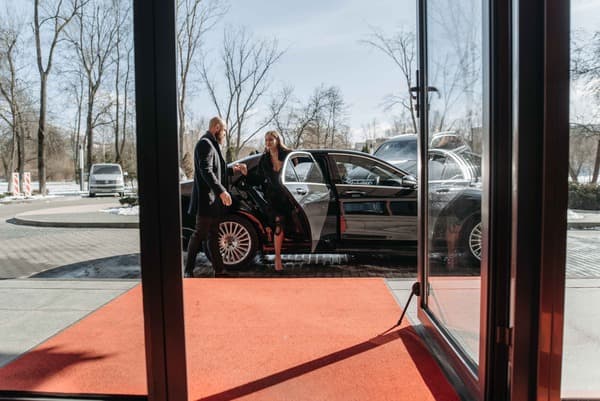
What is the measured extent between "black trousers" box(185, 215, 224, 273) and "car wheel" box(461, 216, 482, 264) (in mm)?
2316

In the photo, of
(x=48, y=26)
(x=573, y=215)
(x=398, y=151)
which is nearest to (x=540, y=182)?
(x=573, y=215)

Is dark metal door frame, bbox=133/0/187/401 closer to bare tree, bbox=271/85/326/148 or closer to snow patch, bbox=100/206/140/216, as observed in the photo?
snow patch, bbox=100/206/140/216

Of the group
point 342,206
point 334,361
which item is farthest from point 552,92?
point 342,206

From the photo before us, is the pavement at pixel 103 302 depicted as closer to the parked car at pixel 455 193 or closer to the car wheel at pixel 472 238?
the car wheel at pixel 472 238

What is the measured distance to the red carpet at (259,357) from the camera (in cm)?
161

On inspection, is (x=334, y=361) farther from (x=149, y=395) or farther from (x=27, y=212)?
(x=27, y=212)

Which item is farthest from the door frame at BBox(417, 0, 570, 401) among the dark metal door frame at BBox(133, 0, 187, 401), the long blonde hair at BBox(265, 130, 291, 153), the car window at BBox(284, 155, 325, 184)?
the long blonde hair at BBox(265, 130, 291, 153)

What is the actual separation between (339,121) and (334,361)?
3024mm

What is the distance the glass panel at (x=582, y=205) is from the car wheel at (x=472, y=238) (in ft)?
1.03

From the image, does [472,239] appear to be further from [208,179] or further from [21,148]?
[208,179]

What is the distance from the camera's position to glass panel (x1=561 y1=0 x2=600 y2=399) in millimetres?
1228

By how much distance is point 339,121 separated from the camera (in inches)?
175

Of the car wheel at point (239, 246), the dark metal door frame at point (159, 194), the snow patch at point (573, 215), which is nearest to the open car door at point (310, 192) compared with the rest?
the car wheel at point (239, 246)

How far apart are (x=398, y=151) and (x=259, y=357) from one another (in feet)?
9.62
